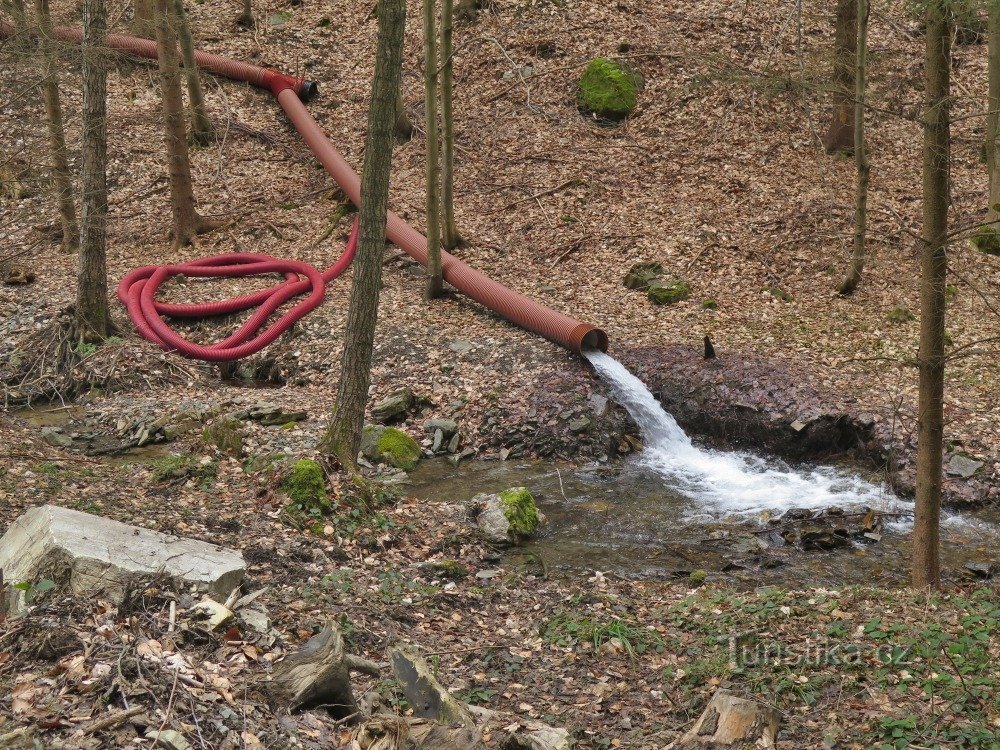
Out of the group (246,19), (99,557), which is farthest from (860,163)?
(246,19)

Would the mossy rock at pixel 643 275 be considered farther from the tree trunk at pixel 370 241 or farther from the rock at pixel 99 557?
the rock at pixel 99 557

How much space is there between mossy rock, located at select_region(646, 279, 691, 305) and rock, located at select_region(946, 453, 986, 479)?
16.4ft

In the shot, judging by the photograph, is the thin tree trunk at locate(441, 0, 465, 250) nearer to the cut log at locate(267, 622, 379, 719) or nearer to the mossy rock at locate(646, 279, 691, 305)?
the mossy rock at locate(646, 279, 691, 305)

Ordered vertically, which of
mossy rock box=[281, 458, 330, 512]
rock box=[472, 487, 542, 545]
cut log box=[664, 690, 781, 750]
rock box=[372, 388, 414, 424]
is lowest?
rock box=[472, 487, 542, 545]

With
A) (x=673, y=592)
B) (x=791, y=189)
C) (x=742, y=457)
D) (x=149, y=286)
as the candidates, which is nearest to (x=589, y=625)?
(x=673, y=592)

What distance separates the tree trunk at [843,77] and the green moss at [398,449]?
9460 millimetres

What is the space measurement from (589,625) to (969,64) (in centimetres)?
1597

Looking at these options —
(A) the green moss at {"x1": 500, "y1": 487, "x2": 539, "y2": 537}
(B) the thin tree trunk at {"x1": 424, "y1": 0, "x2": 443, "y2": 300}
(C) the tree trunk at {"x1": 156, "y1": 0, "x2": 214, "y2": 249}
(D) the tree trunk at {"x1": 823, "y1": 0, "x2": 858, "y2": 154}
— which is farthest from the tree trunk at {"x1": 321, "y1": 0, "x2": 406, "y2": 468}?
(D) the tree trunk at {"x1": 823, "y1": 0, "x2": 858, "y2": 154}

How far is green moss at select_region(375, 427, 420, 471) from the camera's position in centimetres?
1009

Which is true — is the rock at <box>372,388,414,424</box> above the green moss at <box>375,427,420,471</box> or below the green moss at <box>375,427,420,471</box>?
above

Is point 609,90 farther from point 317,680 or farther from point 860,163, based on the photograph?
point 317,680

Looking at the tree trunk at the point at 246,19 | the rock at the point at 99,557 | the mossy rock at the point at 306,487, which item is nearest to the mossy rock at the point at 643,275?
the mossy rock at the point at 306,487

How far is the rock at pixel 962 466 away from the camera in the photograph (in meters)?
9.05

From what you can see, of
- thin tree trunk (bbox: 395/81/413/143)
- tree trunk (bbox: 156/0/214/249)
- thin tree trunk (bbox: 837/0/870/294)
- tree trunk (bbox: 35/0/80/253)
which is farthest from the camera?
thin tree trunk (bbox: 395/81/413/143)
